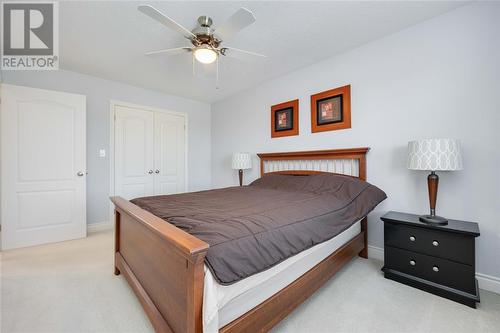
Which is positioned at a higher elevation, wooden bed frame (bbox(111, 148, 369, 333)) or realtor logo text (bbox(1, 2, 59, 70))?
realtor logo text (bbox(1, 2, 59, 70))

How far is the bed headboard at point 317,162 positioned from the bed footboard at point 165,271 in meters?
2.18

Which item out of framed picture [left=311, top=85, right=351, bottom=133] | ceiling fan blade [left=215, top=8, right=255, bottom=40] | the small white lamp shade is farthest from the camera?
the small white lamp shade

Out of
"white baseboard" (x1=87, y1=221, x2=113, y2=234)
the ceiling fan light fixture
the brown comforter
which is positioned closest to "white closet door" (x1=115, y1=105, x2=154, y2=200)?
"white baseboard" (x1=87, y1=221, x2=113, y2=234)

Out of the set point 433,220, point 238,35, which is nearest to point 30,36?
point 238,35

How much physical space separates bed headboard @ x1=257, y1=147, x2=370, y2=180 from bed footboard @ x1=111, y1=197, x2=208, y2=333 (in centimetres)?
218

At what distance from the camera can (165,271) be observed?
45.6 inches

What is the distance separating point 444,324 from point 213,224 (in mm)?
1663

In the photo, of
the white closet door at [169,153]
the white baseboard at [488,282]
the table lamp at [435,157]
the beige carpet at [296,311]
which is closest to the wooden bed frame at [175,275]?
the beige carpet at [296,311]

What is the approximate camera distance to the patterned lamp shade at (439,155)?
1720 millimetres

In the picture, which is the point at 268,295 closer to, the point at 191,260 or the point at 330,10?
the point at 191,260

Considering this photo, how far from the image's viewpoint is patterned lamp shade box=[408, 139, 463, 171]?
5.64ft

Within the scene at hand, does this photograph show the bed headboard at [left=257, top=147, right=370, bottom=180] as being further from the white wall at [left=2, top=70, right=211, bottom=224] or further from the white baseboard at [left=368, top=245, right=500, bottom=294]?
the white wall at [left=2, top=70, right=211, bottom=224]

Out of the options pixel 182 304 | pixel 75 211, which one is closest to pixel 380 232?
pixel 182 304

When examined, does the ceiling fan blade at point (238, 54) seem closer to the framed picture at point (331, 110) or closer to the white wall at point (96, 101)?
the framed picture at point (331, 110)
